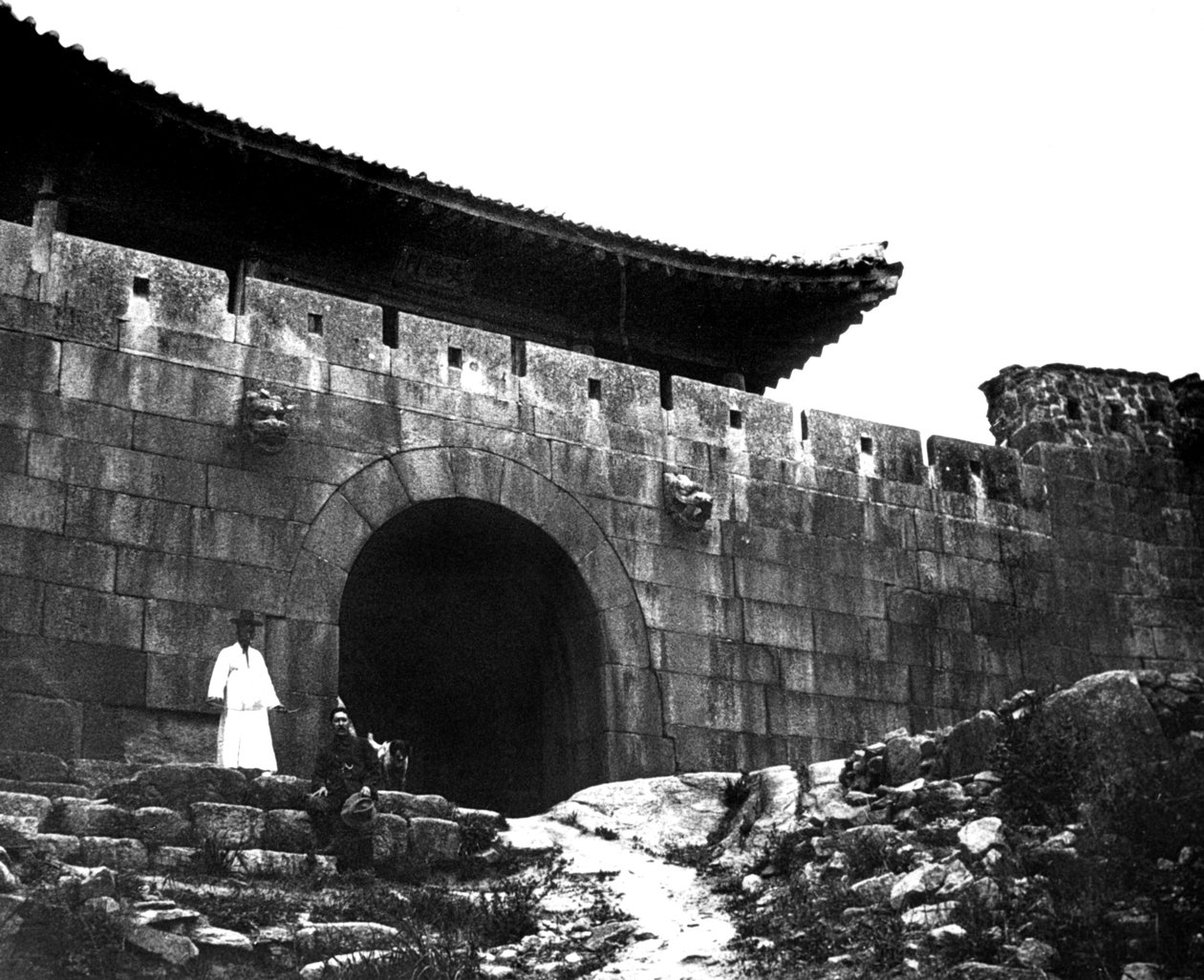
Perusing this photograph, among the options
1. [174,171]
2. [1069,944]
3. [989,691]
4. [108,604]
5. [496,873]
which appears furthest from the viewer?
[989,691]

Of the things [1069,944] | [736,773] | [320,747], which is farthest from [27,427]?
[1069,944]

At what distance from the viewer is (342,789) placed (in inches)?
467

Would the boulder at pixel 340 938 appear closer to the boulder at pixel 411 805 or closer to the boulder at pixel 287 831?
the boulder at pixel 287 831

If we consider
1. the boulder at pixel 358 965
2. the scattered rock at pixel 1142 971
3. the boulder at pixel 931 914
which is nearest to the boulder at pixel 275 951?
the boulder at pixel 358 965

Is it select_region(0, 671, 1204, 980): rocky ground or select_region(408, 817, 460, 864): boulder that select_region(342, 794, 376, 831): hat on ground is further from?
select_region(408, 817, 460, 864): boulder

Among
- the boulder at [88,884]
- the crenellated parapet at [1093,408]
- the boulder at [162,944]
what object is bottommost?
the boulder at [162,944]

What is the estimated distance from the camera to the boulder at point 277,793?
11.8 metres

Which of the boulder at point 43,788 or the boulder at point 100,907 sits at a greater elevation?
the boulder at point 43,788

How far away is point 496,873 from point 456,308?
7.81 meters

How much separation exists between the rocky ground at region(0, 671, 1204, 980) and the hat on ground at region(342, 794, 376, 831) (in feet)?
0.58

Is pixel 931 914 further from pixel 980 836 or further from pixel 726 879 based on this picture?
pixel 726 879

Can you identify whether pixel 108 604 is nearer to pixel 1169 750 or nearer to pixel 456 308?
pixel 456 308

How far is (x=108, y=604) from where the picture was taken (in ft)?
45.1

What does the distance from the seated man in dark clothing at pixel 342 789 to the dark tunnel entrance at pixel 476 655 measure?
10.8ft
